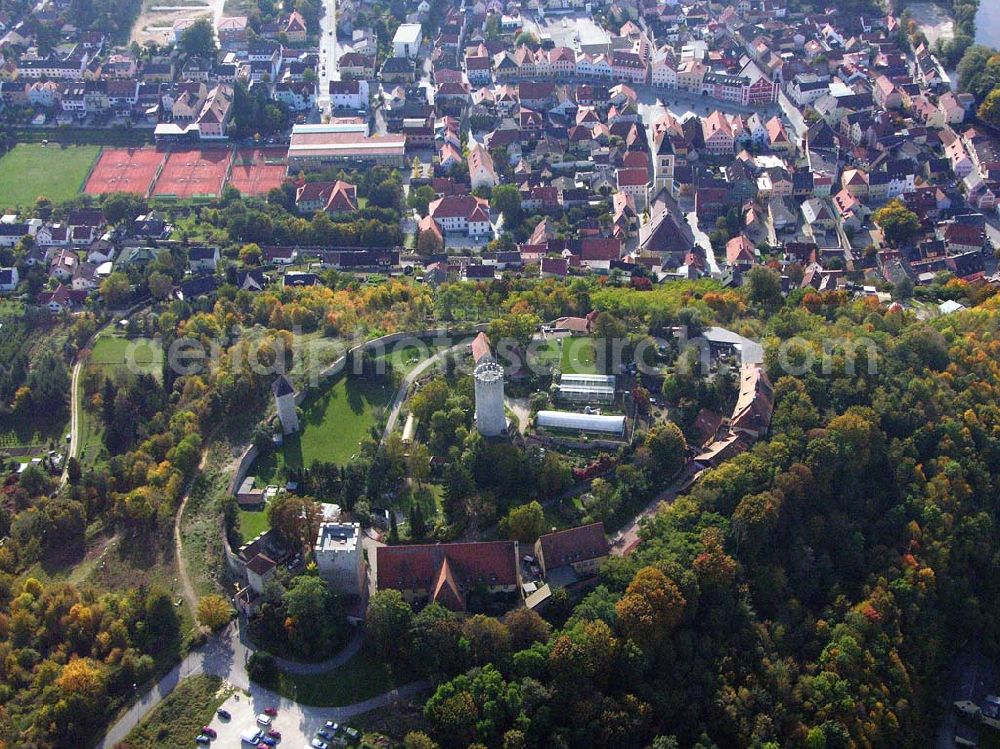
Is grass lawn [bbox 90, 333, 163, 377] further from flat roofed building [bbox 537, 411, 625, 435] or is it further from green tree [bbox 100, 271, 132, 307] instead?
flat roofed building [bbox 537, 411, 625, 435]

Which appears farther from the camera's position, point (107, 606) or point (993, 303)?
point (993, 303)

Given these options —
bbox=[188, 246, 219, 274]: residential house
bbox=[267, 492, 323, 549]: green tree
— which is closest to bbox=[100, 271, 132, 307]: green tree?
bbox=[188, 246, 219, 274]: residential house

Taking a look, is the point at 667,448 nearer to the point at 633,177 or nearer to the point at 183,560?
the point at 183,560

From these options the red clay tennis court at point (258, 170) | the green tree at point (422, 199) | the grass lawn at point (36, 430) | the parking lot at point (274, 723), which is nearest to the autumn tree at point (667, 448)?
the parking lot at point (274, 723)

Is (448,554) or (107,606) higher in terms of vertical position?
(448,554)

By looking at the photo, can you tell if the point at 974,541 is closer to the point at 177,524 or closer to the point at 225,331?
the point at 177,524

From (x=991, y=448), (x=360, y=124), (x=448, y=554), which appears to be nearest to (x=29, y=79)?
(x=360, y=124)
